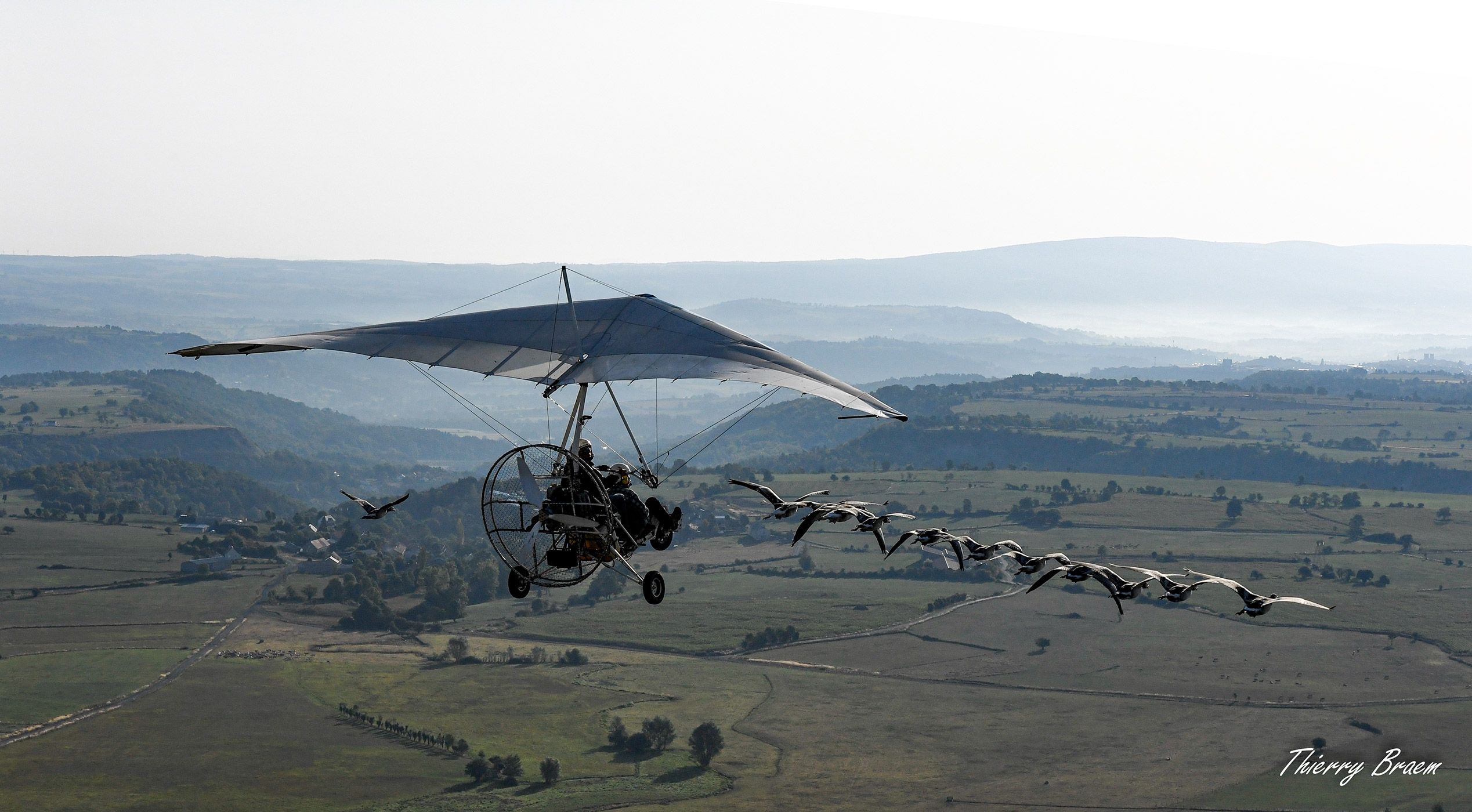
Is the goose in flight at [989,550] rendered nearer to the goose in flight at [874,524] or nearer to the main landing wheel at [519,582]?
the goose in flight at [874,524]

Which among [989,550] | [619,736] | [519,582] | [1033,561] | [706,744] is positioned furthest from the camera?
[619,736]

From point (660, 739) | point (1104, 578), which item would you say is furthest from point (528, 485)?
point (660, 739)

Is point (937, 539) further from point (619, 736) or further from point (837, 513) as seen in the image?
point (619, 736)

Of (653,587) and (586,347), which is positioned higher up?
(586,347)

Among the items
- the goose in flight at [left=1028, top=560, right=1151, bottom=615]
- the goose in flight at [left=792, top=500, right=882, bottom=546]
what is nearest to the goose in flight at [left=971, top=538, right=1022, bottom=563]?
the goose in flight at [left=1028, top=560, right=1151, bottom=615]

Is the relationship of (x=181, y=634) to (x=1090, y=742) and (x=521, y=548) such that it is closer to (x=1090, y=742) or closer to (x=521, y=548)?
(x=1090, y=742)

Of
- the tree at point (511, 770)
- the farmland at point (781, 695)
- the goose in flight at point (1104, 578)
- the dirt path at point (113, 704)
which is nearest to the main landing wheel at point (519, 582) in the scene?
the goose in flight at point (1104, 578)
